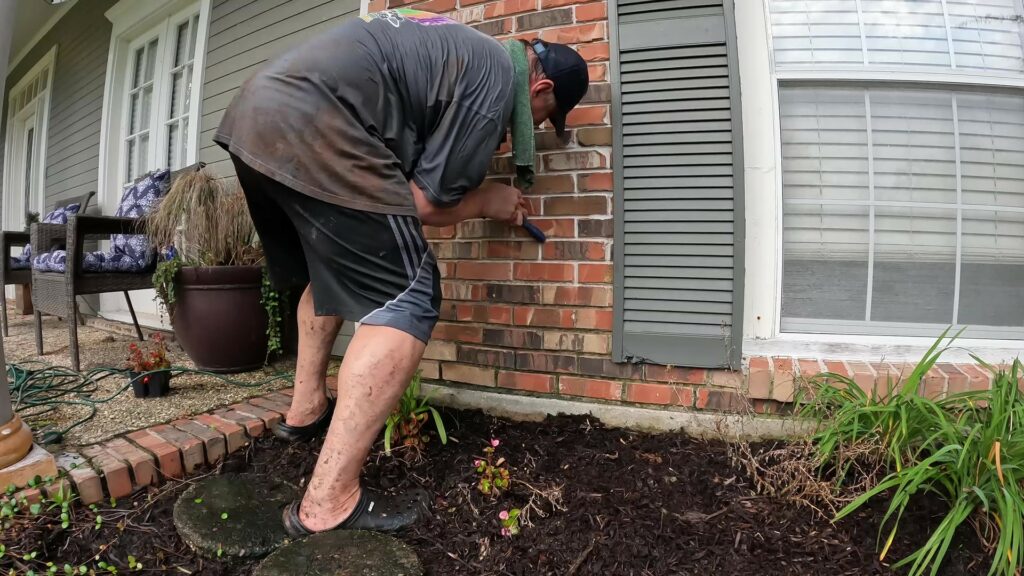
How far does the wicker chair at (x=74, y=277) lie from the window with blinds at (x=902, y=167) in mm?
3390

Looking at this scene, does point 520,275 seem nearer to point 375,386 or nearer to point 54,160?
point 375,386

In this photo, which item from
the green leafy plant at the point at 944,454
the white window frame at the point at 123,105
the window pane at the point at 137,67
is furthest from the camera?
the window pane at the point at 137,67

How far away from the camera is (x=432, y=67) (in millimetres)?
1275

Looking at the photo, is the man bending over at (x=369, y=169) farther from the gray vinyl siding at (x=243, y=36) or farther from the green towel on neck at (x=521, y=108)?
the gray vinyl siding at (x=243, y=36)

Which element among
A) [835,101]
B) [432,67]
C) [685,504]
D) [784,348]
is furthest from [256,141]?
[835,101]

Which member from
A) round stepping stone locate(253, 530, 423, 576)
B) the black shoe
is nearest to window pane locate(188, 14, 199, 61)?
the black shoe

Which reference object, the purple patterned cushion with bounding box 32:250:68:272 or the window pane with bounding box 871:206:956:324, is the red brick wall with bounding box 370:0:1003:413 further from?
the purple patterned cushion with bounding box 32:250:68:272

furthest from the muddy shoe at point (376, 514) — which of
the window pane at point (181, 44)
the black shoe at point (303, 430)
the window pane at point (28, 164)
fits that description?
the window pane at point (28, 164)

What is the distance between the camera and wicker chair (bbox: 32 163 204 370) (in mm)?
2467

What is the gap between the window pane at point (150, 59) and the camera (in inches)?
178

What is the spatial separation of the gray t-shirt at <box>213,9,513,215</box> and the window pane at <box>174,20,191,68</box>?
3969 mm

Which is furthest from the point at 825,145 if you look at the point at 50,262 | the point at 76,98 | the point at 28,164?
the point at 28,164

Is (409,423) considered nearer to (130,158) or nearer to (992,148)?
(992,148)

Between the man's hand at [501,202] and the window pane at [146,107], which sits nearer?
the man's hand at [501,202]
